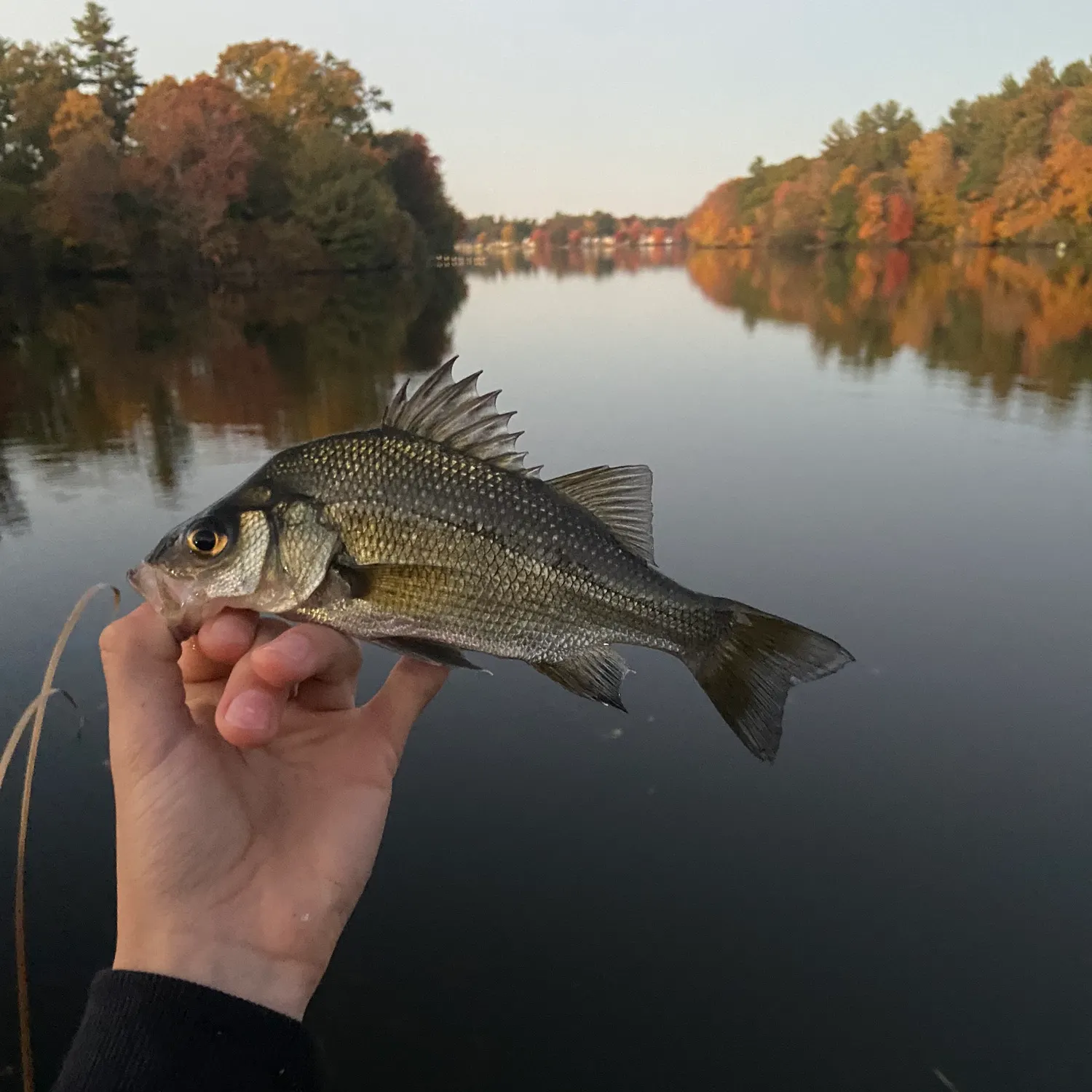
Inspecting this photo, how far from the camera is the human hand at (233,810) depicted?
2002 millimetres

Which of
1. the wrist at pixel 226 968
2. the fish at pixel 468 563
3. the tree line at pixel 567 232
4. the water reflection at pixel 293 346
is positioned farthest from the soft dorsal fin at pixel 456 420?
the tree line at pixel 567 232

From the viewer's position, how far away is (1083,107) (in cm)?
6662

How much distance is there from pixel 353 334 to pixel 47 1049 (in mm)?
24436

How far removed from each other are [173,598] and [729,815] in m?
3.94

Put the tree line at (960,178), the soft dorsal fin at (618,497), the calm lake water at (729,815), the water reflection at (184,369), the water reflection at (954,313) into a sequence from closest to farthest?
the soft dorsal fin at (618,497)
the calm lake water at (729,815)
the water reflection at (184,369)
the water reflection at (954,313)
the tree line at (960,178)

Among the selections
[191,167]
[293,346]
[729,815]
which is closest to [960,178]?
[191,167]

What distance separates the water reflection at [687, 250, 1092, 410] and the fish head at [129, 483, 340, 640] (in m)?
15.7

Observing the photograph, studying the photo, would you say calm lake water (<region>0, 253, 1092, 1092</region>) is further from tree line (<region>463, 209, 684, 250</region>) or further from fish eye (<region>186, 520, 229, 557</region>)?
tree line (<region>463, 209, 684, 250</region>)

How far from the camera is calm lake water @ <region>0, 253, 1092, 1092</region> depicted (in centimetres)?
395

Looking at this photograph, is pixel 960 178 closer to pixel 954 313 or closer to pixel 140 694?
pixel 954 313

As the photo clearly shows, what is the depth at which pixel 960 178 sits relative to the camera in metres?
84.1

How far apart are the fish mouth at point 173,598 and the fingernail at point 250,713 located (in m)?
0.30

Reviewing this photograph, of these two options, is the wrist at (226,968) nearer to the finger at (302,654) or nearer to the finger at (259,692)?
the finger at (259,692)

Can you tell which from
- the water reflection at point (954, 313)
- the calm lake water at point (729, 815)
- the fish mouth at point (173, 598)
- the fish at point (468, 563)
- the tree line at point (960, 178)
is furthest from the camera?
the tree line at point (960, 178)
